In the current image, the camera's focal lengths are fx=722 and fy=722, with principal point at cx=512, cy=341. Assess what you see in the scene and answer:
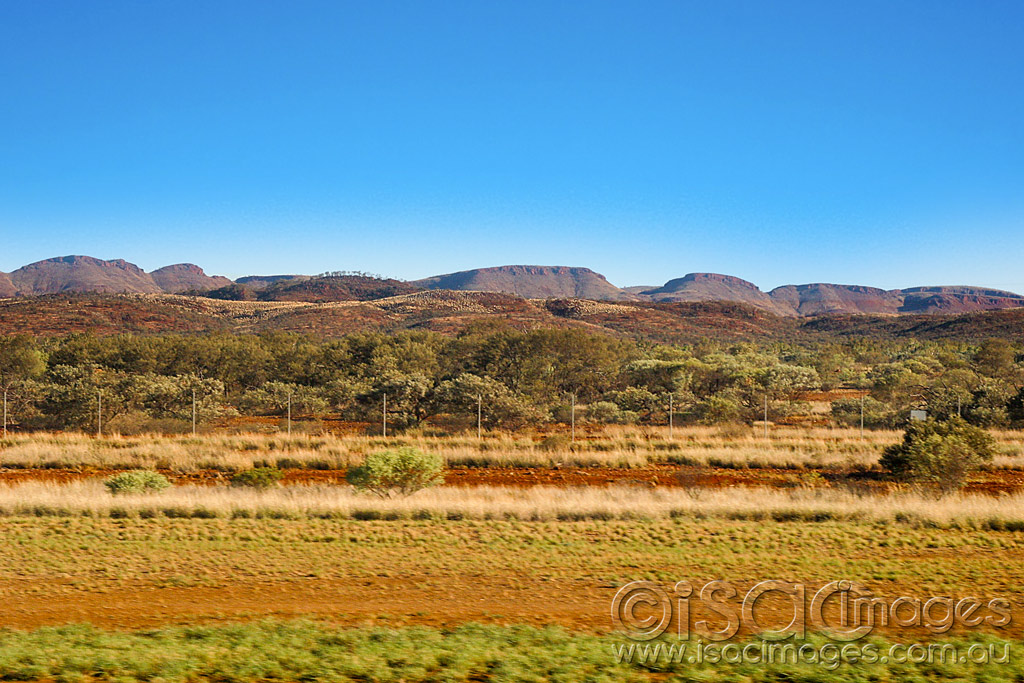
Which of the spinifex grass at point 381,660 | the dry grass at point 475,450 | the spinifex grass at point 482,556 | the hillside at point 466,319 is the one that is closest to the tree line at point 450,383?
the dry grass at point 475,450

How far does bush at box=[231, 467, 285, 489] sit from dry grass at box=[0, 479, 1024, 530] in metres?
2.10

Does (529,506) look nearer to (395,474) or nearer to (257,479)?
(395,474)

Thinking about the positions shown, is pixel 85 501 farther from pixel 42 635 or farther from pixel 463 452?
pixel 463 452

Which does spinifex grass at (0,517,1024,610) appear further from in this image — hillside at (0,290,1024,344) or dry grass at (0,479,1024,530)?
hillside at (0,290,1024,344)

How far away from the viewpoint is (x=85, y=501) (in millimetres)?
14227

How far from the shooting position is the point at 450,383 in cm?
3206

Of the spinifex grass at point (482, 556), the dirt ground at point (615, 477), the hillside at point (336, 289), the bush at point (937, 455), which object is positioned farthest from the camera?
the hillside at point (336, 289)

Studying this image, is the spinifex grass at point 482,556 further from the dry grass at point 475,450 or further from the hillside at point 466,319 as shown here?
the hillside at point 466,319

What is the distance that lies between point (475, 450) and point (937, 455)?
13.7 m

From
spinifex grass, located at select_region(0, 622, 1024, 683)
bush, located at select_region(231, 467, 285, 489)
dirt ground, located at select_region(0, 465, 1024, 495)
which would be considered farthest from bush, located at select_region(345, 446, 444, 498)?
spinifex grass, located at select_region(0, 622, 1024, 683)

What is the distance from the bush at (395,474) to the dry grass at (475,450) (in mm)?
5830

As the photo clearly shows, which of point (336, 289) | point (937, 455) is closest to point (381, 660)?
point (937, 455)

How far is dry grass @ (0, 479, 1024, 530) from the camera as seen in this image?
13586mm

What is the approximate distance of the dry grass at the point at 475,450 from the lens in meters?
22.4
